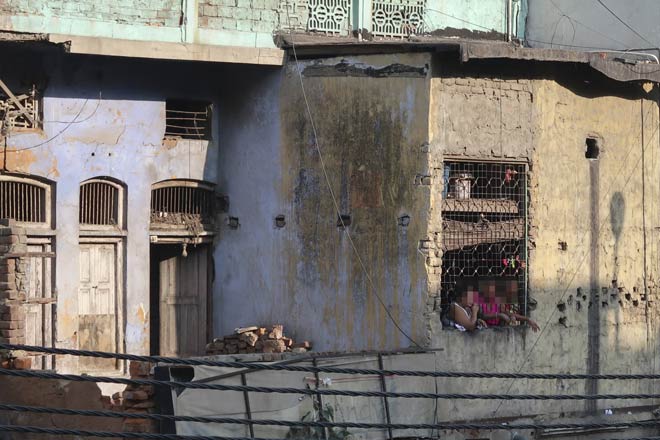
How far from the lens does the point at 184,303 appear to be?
1450 cm

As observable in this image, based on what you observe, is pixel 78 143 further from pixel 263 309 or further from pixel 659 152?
pixel 659 152

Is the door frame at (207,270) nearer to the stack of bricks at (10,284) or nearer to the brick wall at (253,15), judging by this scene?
the stack of bricks at (10,284)

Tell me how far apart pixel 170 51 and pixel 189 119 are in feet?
5.25

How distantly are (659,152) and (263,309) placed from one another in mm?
5388

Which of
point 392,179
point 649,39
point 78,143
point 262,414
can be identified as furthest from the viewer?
point 649,39

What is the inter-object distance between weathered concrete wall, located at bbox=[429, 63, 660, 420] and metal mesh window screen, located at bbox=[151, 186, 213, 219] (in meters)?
3.56

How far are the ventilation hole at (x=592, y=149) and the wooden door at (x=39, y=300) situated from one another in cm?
664

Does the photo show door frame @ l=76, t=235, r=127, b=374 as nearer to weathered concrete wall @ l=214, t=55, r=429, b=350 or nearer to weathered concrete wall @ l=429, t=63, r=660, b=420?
weathered concrete wall @ l=214, t=55, r=429, b=350

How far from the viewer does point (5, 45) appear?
41.0 feet

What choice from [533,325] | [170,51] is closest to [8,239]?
[170,51]

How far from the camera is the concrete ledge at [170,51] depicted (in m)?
12.2

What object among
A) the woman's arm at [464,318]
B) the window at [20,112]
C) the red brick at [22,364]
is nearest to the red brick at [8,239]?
the red brick at [22,364]

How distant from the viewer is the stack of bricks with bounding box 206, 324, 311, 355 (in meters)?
12.6

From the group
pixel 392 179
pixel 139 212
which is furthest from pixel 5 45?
pixel 392 179
